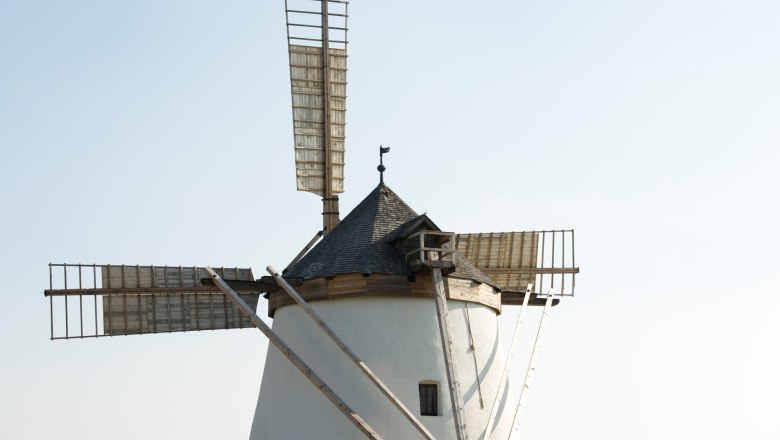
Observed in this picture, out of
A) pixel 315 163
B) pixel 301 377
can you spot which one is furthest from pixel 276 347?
pixel 315 163

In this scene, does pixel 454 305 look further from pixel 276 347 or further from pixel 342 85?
pixel 342 85

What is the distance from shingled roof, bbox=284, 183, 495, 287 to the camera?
61.0 feet

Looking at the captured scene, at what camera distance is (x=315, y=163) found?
22.8 m

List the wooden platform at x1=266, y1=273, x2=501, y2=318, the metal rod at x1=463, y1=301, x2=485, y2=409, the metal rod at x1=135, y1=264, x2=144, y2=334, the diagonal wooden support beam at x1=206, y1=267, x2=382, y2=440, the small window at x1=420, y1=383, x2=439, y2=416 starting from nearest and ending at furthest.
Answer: the diagonal wooden support beam at x1=206, y1=267, x2=382, y2=440, the small window at x1=420, y1=383, x2=439, y2=416, the wooden platform at x1=266, y1=273, x2=501, y2=318, the metal rod at x1=463, y1=301, x2=485, y2=409, the metal rod at x1=135, y1=264, x2=144, y2=334

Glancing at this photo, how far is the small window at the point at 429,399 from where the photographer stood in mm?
18047

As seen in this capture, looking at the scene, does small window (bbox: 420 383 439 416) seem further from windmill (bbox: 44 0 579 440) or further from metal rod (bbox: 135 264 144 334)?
metal rod (bbox: 135 264 144 334)

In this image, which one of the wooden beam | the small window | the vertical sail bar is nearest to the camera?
the small window

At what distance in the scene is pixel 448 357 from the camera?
1744 cm

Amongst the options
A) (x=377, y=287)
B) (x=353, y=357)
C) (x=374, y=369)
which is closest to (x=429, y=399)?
(x=374, y=369)

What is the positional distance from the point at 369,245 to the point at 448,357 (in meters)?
2.43

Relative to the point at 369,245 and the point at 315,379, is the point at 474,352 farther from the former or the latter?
the point at 315,379

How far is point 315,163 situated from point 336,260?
4.30 m

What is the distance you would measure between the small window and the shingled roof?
65.3 inches

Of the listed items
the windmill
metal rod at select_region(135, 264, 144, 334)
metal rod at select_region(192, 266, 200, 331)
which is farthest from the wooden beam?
metal rod at select_region(135, 264, 144, 334)
